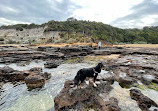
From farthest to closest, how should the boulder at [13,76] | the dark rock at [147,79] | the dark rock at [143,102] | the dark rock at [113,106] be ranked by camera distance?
the boulder at [13,76]
the dark rock at [147,79]
the dark rock at [143,102]
the dark rock at [113,106]

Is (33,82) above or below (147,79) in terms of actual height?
above

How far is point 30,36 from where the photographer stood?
57469 mm

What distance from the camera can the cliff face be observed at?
167 ft

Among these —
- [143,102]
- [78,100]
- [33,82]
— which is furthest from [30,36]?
[143,102]

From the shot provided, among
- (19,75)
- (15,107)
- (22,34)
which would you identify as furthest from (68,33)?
(15,107)

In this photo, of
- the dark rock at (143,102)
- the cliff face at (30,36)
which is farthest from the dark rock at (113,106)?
the cliff face at (30,36)

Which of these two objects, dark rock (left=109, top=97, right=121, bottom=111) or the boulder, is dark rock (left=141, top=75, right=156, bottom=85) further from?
the boulder

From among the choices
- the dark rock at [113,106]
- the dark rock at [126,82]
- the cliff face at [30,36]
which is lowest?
the dark rock at [126,82]

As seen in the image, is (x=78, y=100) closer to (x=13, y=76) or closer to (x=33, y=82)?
(x=33, y=82)

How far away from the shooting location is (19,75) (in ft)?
29.7

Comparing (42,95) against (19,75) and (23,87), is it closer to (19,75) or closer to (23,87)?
(23,87)

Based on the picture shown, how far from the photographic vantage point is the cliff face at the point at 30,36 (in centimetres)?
5081

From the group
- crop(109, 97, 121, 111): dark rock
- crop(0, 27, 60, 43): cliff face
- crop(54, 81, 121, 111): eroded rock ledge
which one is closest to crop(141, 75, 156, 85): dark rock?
crop(54, 81, 121, 111): eroded rock ledge

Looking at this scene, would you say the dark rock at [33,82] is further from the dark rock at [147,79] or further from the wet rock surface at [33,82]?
the dark rock at [147,79]
